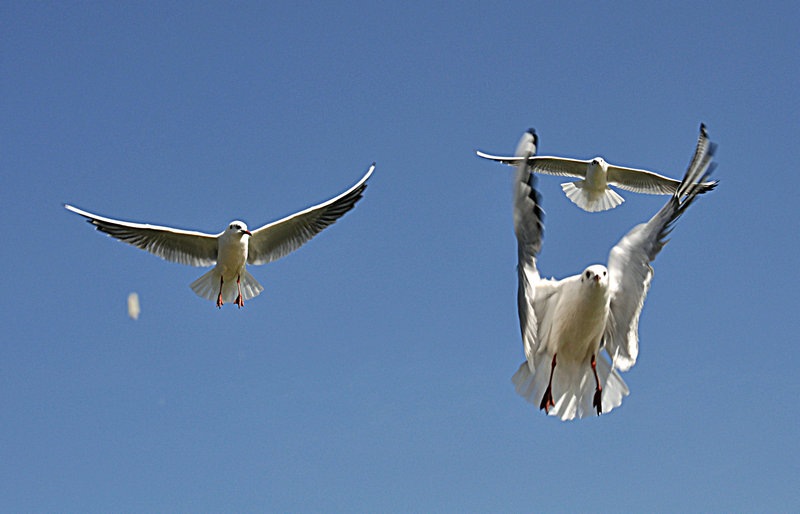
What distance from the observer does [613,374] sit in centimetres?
849

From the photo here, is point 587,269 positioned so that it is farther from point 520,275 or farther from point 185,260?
point 185,260

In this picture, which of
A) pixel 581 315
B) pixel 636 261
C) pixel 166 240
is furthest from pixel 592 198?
pixel 581 315

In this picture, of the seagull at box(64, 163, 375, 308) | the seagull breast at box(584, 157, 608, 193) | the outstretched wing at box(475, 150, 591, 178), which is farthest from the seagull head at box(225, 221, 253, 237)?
the seagull breast at box(584, 157, 608, 193)

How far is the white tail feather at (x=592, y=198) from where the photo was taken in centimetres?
1648

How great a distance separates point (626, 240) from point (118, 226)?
7.55 metres

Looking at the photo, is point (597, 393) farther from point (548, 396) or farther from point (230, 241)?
point (230, 241)

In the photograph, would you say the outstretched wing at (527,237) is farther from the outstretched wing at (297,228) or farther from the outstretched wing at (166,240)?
the outstretched wing at (166,240)

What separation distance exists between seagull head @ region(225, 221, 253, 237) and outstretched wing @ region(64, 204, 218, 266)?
0.31 m

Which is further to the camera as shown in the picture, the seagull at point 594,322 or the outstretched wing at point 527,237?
the seagull at point 594,322

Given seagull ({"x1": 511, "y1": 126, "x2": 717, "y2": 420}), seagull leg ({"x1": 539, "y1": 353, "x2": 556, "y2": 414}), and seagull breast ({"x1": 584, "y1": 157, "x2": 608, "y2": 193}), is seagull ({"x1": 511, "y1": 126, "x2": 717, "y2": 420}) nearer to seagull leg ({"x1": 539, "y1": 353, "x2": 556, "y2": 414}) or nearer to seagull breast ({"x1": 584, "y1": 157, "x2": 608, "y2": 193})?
seagull leg ({"x1": 539, "y1": 353, "x2": 556, "y2": 414})

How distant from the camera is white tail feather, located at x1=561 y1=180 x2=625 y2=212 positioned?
16.5 meters

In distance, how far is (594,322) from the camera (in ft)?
26.5

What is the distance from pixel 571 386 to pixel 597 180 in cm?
831

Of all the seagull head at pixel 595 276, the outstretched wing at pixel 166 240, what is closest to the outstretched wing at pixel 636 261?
the seagull head at pixel 595 276
